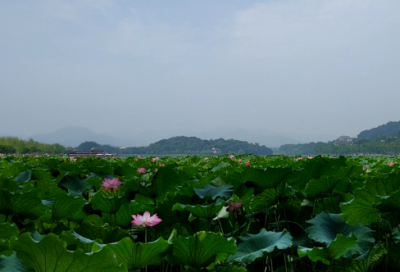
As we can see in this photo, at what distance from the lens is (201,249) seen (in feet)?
3.34

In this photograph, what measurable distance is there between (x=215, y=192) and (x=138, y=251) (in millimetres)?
761

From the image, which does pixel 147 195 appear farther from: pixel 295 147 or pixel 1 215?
pixel 295 147

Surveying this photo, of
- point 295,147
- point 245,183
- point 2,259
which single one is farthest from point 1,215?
point 295,147

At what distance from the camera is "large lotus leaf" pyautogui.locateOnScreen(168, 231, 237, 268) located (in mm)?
987

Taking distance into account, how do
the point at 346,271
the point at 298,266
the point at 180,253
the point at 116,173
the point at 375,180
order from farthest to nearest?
1. the point at 116,173
2. the point at 298,266
3. the point at 375,180
4. the point at 346,271
5. the point at 180,253

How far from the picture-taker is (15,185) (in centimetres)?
179

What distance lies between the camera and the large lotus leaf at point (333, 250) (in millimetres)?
1115

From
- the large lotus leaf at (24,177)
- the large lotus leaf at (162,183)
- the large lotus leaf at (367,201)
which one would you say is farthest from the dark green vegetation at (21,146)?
the large lotus leaf at (367,201)

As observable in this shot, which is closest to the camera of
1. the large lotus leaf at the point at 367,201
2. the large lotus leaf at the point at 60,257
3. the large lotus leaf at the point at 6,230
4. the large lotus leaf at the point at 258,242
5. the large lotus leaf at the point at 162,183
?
the large lotus leaf at the point at 60,257

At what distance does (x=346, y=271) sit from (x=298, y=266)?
327 mm

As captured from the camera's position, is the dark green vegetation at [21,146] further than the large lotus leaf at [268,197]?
Yes

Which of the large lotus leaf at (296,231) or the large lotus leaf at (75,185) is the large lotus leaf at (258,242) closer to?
the large lotus leaf at (296,231)

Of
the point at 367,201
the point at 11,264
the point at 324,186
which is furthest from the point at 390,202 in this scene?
the point at 11,264

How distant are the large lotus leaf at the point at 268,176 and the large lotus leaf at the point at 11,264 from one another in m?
1.00
